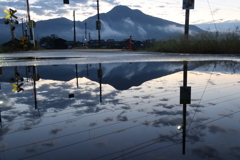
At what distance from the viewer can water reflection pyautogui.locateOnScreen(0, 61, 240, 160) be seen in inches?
75.5

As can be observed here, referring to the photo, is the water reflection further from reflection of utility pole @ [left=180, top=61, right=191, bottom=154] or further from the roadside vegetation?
the roadside vegetation

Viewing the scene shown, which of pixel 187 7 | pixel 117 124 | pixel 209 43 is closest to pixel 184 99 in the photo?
pixel 117 124

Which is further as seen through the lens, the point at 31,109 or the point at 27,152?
the point at 31,109

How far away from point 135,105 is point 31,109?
1.46 meters

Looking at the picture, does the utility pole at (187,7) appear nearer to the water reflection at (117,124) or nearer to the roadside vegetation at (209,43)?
the roadside vegetation at (209,43)

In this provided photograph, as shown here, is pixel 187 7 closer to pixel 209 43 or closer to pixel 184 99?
pixel 209 43

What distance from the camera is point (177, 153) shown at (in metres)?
1.87

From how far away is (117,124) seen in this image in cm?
257

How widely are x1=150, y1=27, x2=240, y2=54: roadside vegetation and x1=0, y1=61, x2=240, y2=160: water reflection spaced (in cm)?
1170

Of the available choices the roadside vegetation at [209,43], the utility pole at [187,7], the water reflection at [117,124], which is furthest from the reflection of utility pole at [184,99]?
the utility pole at [187,7]

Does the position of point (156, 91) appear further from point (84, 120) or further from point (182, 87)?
point (84, 120)

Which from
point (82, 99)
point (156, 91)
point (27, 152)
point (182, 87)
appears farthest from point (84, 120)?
point (182, 87)

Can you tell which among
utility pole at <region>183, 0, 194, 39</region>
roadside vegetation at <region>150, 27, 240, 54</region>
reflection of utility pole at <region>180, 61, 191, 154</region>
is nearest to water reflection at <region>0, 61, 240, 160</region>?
reflection of utility pole at <region>180, 61, 191, 154</region>

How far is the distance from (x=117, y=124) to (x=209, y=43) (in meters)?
14.5
